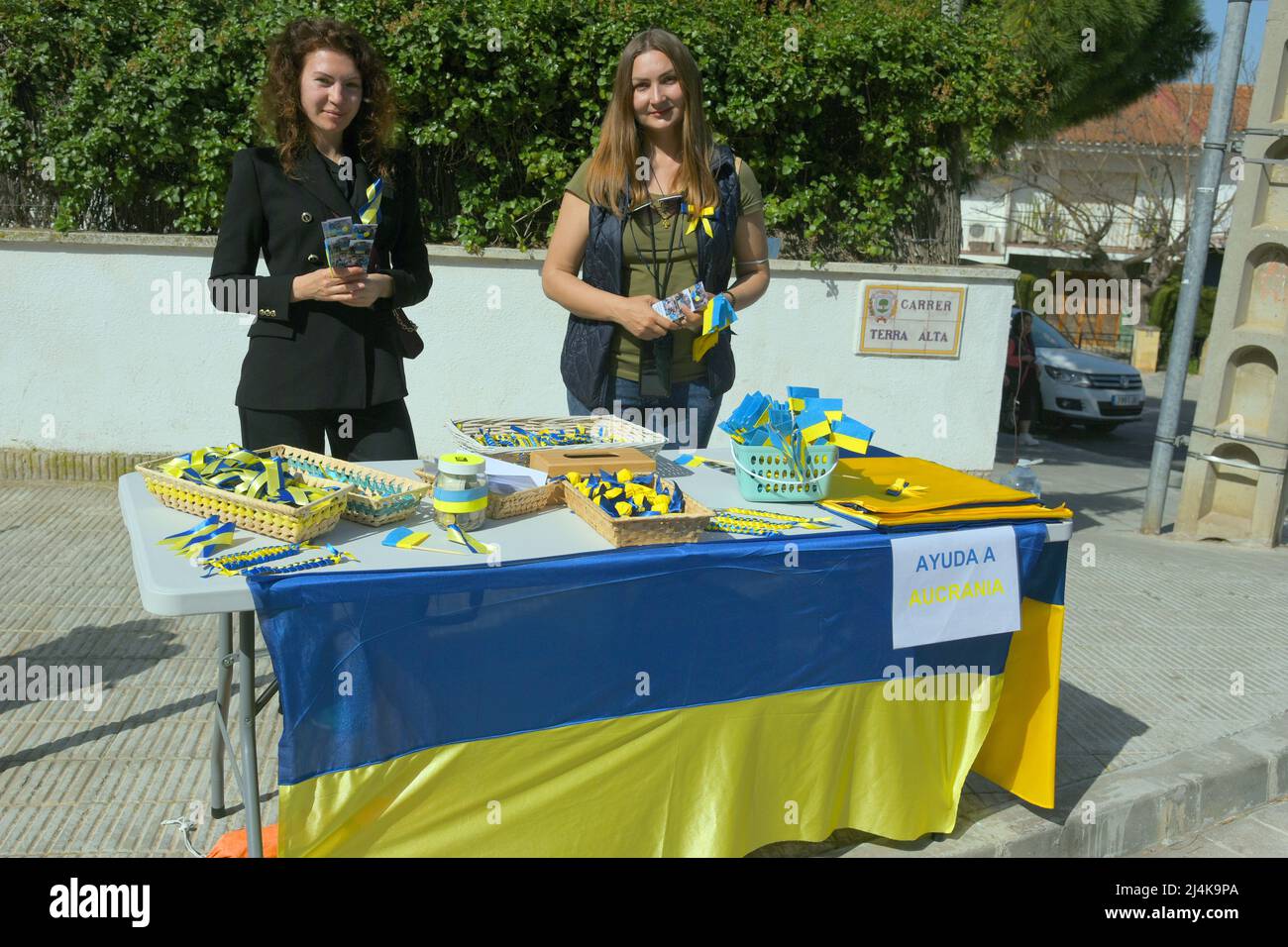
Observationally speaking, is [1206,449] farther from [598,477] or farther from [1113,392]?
[1113,392]

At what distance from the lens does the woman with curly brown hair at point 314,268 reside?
3.31 metres

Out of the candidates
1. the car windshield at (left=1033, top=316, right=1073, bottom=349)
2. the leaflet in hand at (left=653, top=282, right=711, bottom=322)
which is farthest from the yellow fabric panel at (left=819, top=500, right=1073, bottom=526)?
the car windshield at (left=1033, top=316, right=1073, bottom=349)

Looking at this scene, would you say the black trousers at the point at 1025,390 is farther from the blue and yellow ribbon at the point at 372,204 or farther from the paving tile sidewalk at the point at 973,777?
the blue and yellow ribbon at the point at 372,204

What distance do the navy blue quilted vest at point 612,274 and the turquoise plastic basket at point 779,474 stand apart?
2.79 feet

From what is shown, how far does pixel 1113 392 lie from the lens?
556 inches

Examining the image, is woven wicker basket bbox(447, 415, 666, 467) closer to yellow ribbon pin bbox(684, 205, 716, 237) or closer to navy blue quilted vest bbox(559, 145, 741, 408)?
navy blue quilted vest bbox(559, 145, 741, 408)

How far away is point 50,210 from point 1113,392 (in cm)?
1176

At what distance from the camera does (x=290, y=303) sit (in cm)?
337

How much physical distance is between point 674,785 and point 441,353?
5145mm

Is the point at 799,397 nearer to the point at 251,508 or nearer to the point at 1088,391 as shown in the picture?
the point at 251,508

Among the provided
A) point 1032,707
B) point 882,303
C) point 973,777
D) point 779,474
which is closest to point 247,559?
point 779,474

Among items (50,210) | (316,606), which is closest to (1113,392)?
(50,210)

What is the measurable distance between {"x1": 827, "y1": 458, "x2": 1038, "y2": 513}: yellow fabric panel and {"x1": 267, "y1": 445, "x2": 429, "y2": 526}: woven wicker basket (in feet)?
3.79

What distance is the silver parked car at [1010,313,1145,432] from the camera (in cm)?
1411
